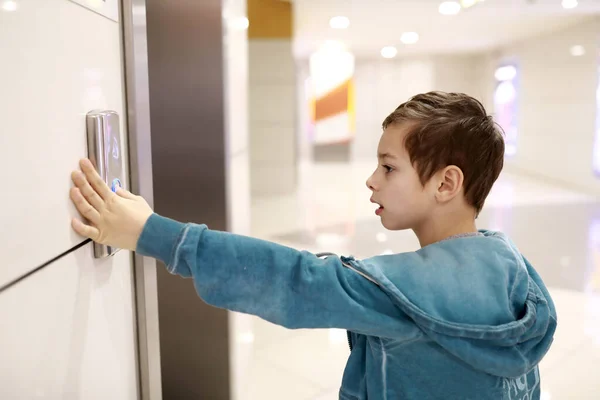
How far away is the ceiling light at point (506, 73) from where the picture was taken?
1187 cm

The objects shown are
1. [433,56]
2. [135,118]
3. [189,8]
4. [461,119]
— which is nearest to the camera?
[135,118]

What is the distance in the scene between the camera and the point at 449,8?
733 centimetres

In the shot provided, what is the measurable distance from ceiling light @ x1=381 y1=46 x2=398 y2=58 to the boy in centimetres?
1179

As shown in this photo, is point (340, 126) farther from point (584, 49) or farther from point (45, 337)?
point (45, 337)

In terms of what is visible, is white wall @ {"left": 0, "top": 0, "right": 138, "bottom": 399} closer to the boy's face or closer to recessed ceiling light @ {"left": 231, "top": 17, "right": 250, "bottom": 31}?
the boy's face

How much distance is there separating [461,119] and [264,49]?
755cm

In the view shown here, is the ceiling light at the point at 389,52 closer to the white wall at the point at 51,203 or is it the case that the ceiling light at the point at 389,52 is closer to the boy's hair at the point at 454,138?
the boy's hair at the point at 454,138

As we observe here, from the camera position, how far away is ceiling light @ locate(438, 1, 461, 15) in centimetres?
697

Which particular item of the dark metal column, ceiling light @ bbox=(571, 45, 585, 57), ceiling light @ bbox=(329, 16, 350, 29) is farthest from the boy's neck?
ceiling light @ bbox=(571, 45, 585, 57)

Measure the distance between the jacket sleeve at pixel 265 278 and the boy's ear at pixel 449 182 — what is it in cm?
26

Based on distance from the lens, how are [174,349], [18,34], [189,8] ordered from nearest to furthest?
1. [18,34]
2. [189,8]
3. [174,349]

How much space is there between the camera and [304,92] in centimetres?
1447

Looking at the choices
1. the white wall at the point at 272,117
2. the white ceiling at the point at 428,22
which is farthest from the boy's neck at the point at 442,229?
the white wall at the point at 272,117

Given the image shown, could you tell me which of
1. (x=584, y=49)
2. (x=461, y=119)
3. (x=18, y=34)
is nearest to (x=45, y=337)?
(x=18, y=34)
